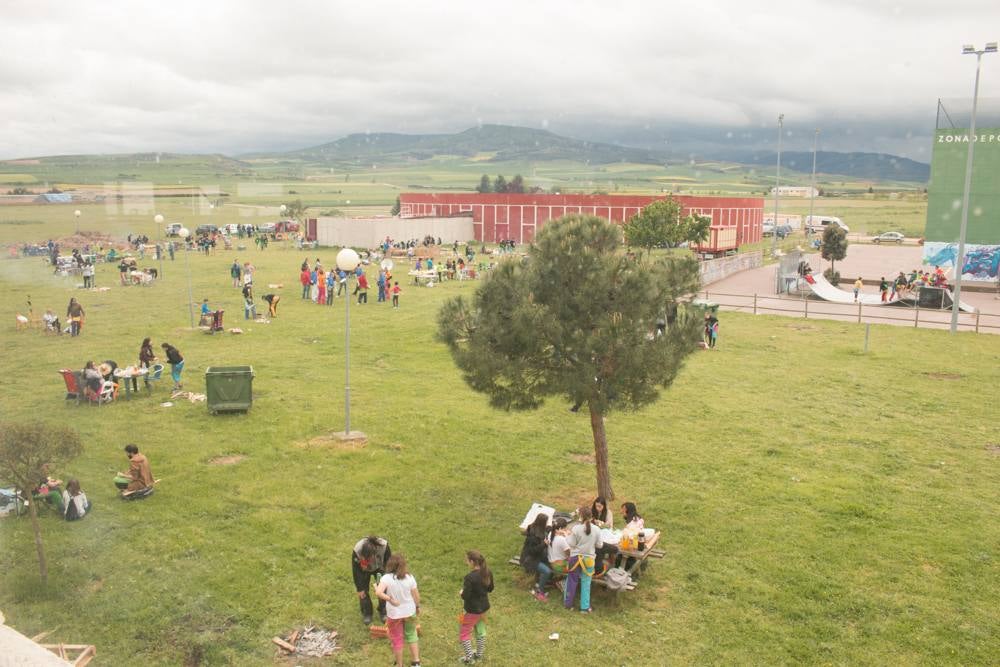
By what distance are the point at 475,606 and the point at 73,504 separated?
253 inches

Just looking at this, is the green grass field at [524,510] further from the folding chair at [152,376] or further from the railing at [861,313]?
the railing at [861,313]

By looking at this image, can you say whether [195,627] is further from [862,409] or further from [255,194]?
[255,194]

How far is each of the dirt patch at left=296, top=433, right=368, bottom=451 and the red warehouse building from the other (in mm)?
45255

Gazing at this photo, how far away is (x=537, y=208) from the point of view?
61062mm

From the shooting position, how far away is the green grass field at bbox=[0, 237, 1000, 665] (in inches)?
318

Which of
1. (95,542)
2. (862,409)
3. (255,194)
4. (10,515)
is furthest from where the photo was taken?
(255,194)

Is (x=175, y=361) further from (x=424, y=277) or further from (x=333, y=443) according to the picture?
(x=424, y=277)

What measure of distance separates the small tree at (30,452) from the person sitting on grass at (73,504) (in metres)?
1.49

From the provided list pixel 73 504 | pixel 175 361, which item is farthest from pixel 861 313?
pixel 73 504

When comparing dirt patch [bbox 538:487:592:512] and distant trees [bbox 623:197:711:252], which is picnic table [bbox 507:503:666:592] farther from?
distant trees [bbox 623:197:711:252]

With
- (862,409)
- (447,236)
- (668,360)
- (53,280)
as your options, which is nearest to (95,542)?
(668,360)

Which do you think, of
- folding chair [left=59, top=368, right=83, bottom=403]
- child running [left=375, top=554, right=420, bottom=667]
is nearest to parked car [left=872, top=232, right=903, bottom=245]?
folding chair [left=59, top=368, right=83, bottom=403]

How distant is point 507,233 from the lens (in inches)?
2472

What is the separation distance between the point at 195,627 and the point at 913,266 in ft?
180
